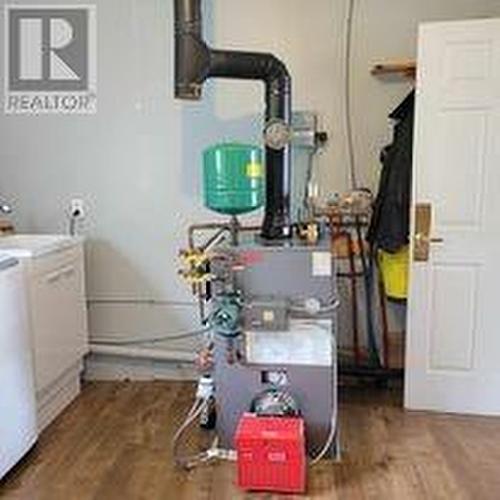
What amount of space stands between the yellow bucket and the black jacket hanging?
72mm

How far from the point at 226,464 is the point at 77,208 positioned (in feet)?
6.33

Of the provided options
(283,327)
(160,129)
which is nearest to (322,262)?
(283,327)

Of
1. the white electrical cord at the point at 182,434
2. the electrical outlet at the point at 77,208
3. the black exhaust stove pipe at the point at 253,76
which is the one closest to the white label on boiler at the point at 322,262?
the black exhaust stove pipe at the point at 253,76

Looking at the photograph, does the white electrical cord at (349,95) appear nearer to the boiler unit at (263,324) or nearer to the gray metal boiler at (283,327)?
the boiler unit at (263,324)

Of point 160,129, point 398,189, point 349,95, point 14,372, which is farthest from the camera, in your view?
point 160,129

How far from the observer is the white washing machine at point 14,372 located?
104 inches

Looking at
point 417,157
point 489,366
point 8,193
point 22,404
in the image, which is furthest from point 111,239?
point 489,366

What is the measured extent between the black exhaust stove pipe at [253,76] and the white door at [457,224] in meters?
0.77

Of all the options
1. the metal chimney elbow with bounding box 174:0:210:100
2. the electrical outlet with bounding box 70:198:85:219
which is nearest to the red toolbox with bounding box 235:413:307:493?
the metal chimney elbow with bounding box 174:0:210:100

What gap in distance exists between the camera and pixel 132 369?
4.05m

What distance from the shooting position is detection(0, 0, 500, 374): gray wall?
3691mm

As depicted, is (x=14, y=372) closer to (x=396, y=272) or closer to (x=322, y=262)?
(x=322, y=262)

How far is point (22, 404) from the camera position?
2.82m

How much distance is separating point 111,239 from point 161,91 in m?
0.98
